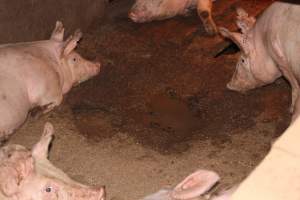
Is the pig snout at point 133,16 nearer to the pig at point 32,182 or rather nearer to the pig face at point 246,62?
the pig face at point 246,62

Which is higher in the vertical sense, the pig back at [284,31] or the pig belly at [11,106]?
the pig back at [284,31]

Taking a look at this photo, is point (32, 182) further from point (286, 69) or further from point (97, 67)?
point (97, 67)

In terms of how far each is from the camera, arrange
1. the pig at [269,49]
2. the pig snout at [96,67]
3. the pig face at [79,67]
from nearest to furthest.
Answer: the pig at [269,49]
the pig face at [79,67]
the pig snout at [96,67]

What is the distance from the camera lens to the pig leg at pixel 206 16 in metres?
6.74

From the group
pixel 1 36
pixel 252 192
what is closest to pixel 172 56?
pixel 1 36

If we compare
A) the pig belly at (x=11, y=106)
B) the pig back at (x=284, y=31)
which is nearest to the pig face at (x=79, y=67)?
the pig belly at (x=11, y=106)

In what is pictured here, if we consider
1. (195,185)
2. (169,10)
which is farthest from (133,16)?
(195,185)

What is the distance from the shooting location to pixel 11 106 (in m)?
4.88

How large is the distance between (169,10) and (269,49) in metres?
2.34

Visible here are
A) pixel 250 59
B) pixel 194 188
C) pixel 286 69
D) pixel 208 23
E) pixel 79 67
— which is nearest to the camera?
pixel 194 188

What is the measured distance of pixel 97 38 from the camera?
670 centimetres

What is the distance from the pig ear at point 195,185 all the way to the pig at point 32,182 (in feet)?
2.23

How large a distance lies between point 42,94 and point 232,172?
1.89 meters

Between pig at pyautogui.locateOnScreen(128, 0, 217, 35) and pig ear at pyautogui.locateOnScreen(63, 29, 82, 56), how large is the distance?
1450 mm
